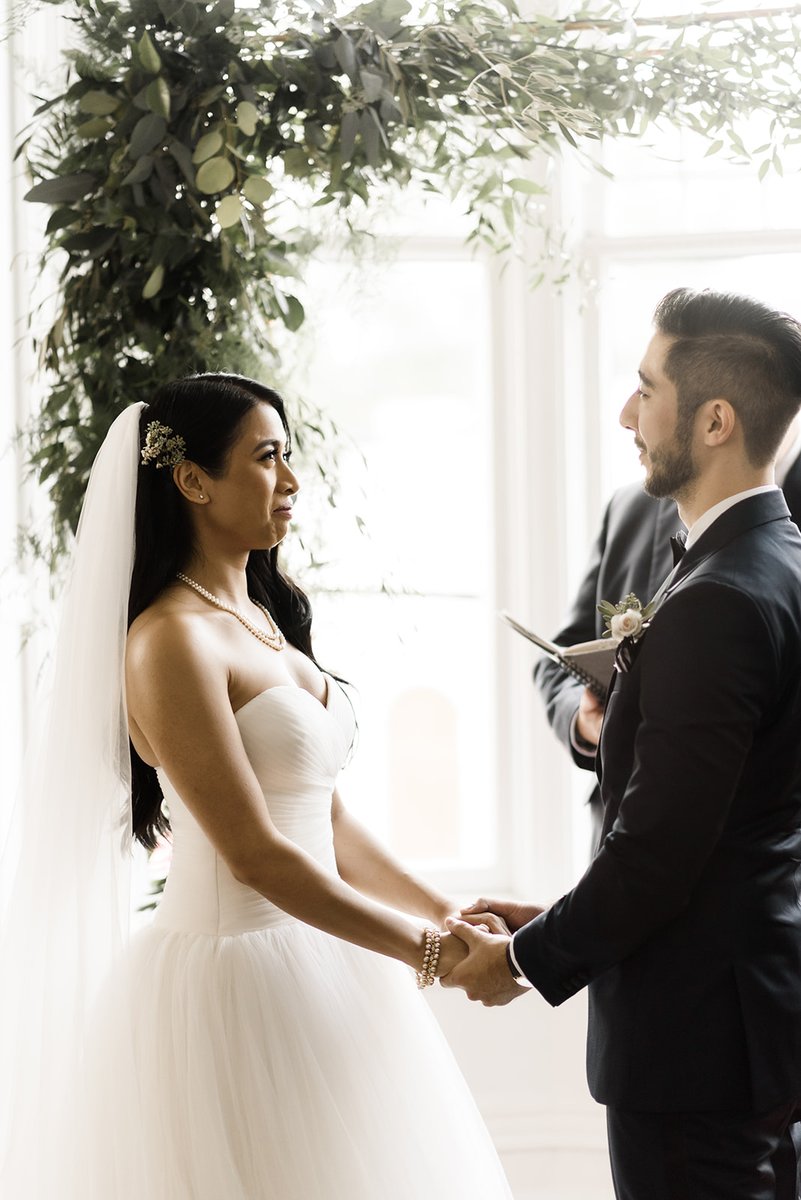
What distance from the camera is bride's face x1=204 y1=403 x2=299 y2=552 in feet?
6.36

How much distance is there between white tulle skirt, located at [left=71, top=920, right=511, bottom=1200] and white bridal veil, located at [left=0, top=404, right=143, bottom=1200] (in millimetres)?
72

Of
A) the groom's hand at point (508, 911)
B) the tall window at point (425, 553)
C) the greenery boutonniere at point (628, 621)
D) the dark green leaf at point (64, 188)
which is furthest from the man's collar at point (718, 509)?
the tall window at point (425, 553)

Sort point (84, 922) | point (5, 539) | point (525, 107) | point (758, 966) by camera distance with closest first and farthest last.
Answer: point (758, 966), point (84, 922), point (525, 107), point (5, 539)

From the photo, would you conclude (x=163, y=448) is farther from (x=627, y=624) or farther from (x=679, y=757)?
(x=679, y=757)

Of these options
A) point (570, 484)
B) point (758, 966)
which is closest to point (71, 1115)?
point (758, 966)

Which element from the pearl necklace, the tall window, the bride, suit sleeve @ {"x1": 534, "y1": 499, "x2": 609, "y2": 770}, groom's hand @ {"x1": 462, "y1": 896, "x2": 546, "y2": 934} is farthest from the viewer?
the tall window

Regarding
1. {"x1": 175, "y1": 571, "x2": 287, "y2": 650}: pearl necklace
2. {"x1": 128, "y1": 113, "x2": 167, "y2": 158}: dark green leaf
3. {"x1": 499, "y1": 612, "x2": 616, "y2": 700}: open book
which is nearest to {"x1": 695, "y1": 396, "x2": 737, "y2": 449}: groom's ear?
{"x1": 499, "y1": 612, "x2": 616, "y2": 700}: open book

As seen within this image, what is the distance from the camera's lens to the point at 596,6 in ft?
10.7

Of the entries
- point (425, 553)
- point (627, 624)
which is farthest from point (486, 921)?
point (425, 553)

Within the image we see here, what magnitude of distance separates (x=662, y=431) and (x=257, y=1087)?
44.2 inches

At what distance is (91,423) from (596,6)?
1.96m

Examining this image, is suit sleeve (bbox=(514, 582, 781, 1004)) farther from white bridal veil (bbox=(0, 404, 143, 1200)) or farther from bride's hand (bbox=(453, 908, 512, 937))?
white bridal veil (bbox=(0, 404, 143, 1200))

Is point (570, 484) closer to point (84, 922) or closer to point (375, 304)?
point (375, 304)

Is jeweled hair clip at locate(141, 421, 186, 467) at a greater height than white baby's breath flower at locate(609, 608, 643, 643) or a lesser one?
greater
